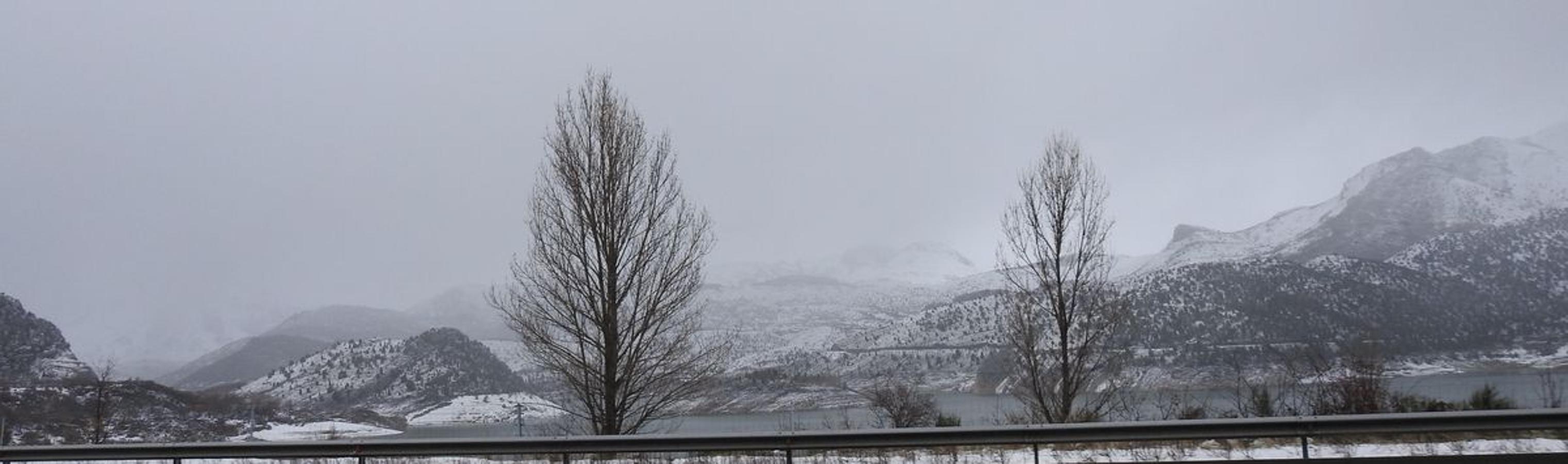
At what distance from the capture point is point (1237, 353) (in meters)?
47.8

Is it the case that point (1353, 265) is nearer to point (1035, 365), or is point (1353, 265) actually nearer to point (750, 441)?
point (1035, 365)

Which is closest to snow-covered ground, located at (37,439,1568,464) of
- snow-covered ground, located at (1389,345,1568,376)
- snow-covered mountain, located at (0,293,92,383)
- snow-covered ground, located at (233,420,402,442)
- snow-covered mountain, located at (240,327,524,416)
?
snow-covered ground, located at (233,420,402,442)

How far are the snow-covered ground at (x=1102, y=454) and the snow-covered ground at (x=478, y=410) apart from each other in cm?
951

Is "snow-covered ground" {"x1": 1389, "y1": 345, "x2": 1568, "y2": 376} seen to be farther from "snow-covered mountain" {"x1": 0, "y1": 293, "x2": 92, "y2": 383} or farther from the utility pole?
"snow-covered mountain" {"x1": 0, "y1": 293, "x2": 92, "y2": 383}

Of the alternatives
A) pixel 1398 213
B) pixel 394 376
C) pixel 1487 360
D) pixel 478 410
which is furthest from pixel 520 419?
pixel 1398 213

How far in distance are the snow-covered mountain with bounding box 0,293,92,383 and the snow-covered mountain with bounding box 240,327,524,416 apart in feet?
29.2

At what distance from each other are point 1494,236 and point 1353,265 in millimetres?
17551

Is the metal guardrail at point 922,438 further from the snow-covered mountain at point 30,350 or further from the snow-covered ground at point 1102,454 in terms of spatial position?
the snow-covered mountain at point 30,350

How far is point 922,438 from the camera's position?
10625 millimetres

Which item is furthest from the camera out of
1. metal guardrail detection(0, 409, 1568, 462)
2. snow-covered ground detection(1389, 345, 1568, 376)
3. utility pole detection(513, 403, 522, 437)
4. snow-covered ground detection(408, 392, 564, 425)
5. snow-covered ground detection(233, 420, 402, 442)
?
snow-covered ground detection(1389, 345, 1568, 376)

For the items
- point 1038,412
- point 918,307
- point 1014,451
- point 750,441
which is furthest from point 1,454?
point 918,307

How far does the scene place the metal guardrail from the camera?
33.1 ft

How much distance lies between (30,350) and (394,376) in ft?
73.5

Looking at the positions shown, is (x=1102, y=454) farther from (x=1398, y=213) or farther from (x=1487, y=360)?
(x=1398, y=213)
